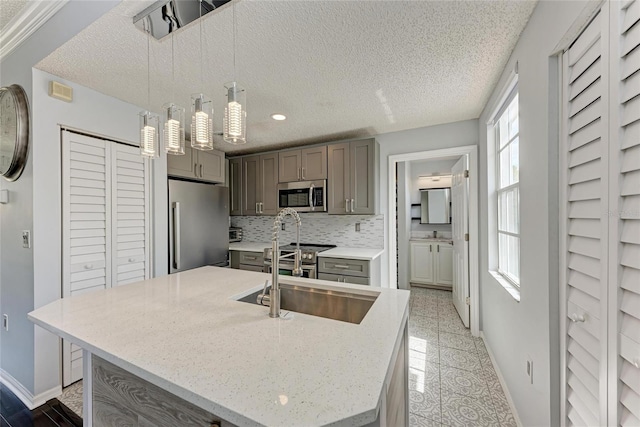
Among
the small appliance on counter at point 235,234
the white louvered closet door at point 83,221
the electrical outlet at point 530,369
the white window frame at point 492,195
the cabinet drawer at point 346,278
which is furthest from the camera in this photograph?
the small appliance on counter at point 235,234

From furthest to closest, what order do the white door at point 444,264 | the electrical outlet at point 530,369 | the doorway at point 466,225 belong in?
the white door at point 444,264, the doorway at point 466,225, the electrical outlet at point 530,369

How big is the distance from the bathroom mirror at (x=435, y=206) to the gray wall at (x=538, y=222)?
3222mm

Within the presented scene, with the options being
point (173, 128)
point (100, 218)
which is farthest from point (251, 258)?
point (173, 128)

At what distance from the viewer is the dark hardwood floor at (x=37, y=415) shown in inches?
64.1

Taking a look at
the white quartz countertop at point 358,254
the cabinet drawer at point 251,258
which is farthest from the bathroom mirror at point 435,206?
the cabinet drawer at point 251,258

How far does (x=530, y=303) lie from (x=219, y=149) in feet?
12.5

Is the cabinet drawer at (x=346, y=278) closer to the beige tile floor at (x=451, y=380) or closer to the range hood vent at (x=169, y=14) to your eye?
the beige tile floor at (x=451, y=380)

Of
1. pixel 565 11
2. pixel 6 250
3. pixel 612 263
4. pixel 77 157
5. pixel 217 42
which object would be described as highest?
pixel 217 42

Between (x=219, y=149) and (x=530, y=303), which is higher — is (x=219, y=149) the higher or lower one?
the higher one

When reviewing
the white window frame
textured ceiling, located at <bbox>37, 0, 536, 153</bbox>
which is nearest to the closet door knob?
the white window frame

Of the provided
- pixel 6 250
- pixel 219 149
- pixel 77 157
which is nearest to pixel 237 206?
pixel 219 149

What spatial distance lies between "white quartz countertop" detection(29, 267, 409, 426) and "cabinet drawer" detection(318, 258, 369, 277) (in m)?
1.41

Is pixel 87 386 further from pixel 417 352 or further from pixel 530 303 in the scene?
pixel 417 352

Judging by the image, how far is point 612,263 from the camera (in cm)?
76
